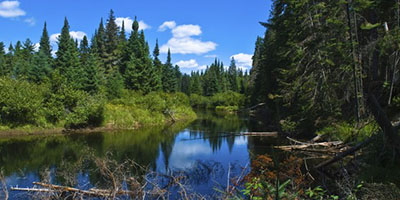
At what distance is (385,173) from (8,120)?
979 inches

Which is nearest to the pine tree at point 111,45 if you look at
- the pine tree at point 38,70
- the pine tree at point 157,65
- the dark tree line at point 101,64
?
the dark tree line at point 101,64

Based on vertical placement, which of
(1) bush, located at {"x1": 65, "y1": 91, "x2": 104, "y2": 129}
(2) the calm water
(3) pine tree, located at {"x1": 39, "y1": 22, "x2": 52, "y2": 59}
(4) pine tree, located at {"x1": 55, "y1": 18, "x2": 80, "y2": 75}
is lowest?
(2) the calm water

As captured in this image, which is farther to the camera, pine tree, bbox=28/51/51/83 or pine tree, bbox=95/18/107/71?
pine tree, bbox=95/18/107/71

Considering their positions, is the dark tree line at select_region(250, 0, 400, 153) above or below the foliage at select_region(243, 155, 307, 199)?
above

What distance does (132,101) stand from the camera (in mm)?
34125

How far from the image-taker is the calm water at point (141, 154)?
Result: 11.9 metres

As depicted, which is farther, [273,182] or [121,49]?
[121,49]

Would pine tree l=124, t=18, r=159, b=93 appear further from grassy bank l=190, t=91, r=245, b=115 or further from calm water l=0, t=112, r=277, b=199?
calm water l=0, t=112, r=277, b=199

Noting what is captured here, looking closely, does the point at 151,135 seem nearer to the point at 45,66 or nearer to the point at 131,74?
the point at 131,74

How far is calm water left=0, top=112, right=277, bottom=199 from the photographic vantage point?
1190 cm

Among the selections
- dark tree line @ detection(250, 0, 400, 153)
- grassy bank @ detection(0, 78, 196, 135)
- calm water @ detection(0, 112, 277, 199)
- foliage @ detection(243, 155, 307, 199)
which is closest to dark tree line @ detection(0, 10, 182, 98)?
grassy bank @ detection(0, 78, 196, 135)

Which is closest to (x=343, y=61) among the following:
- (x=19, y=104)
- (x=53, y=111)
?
(x=19, y=104)

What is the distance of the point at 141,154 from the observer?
17000 millimetres

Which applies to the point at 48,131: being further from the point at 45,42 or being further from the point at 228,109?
the point at 228,109
